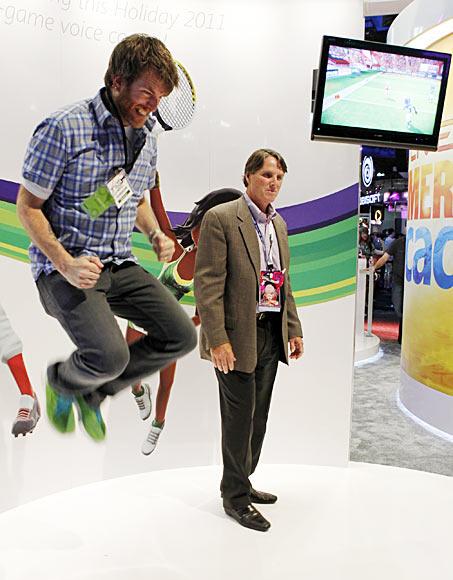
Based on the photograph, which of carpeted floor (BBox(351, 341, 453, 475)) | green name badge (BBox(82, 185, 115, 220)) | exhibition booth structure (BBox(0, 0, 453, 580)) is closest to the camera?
green name badge (BBox(82, 185, 115, 220))

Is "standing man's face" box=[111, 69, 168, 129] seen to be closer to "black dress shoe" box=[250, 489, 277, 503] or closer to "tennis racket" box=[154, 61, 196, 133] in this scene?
"tennis racket" box=[154, 61, 196, 133]

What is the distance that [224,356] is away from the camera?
283 cm

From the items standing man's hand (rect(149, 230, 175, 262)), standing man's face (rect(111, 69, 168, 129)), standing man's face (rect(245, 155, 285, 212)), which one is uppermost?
standing man's face (rect(111, 69, 168, 129))

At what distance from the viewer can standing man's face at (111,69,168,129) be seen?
2.48 metres

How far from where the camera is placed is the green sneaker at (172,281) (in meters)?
3.31

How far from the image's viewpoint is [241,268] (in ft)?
9.55

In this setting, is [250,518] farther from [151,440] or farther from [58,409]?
[58,409]

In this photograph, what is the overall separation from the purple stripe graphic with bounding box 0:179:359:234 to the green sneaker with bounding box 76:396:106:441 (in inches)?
57.0

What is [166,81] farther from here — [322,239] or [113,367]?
[322,239]

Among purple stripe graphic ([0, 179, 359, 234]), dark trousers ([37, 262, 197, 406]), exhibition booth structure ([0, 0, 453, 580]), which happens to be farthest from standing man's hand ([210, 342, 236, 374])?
purple stripe graphic ([0, 179, 359, 234])

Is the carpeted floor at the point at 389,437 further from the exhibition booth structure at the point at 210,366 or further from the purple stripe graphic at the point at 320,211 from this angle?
the purple stripe graphic at the point at 320,211

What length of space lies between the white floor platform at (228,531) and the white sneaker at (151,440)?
0.17 m

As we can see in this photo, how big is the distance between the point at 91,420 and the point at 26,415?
322 mm

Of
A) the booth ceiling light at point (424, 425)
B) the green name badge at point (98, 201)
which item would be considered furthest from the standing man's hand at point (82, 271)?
the booth ceiling light at point (424, 425)
